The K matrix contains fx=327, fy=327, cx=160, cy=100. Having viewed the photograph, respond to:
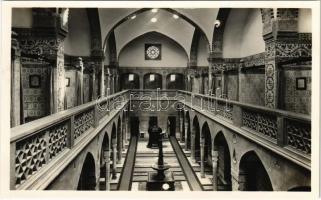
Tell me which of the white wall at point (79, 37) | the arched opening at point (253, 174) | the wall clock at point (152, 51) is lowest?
the arched opening at point (253, 174)

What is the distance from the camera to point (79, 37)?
1334 cm

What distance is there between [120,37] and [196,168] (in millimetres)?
8990

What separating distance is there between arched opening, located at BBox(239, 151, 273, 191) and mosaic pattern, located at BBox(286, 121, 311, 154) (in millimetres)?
2747

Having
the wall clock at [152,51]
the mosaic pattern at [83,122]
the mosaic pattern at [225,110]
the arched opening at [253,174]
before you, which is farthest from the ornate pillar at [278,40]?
the wall clock at [152,51]

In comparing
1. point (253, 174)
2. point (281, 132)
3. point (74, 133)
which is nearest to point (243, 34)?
point (253, 174)

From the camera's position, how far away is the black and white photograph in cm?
441

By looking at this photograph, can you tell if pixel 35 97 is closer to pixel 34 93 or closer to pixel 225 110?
pixel 34 93

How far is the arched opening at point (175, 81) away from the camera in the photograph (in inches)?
1059

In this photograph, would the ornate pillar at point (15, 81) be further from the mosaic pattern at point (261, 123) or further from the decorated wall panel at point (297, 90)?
the decorated wall panel at point (297, 90)

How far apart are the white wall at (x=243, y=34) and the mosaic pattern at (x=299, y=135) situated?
740 centimetres

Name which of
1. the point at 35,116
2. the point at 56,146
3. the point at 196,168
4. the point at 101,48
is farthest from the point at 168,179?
the point at 56,146

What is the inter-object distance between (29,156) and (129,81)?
22911 millimetres

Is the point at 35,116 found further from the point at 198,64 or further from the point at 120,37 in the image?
the point at 198,64

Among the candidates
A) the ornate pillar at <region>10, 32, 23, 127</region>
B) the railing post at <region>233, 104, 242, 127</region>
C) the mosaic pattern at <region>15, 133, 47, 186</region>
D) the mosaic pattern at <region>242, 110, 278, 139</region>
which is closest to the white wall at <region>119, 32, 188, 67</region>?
the railing post at <region>233, 104, 242, 127</region>
